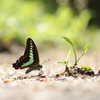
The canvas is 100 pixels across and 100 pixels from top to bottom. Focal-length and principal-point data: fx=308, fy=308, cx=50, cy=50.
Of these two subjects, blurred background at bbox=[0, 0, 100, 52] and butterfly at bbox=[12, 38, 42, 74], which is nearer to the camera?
butterfly at bbox=[12, 38, 42, 74]

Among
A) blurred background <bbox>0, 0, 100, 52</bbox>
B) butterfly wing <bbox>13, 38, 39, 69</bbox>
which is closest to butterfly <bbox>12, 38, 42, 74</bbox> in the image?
butterfly wing <bbox>13, 38, 39, 69</bbox>

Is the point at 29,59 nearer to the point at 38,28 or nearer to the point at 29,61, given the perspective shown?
the point at 29,61

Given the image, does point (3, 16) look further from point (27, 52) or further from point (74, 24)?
point (27, 52)

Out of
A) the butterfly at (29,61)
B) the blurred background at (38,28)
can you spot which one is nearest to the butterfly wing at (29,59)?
the butterfly at (29,61)

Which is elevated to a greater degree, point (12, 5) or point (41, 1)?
point (41, 1)

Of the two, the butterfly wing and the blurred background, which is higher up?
the blurred background

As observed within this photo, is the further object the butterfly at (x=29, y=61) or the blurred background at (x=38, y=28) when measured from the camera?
the blurred background at (x=38, y=28)

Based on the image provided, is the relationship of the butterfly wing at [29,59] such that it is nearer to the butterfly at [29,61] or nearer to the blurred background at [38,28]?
the butterfly at [29,61]

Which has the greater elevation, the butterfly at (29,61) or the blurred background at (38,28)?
the blurred background at (38,28)

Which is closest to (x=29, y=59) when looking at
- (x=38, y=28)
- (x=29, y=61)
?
(x=29, y=61)

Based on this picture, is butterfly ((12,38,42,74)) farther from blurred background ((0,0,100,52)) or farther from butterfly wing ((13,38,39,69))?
blurred background ((0,0,100,52))

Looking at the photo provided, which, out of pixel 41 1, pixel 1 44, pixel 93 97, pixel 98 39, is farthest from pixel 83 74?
pixel 41 1
